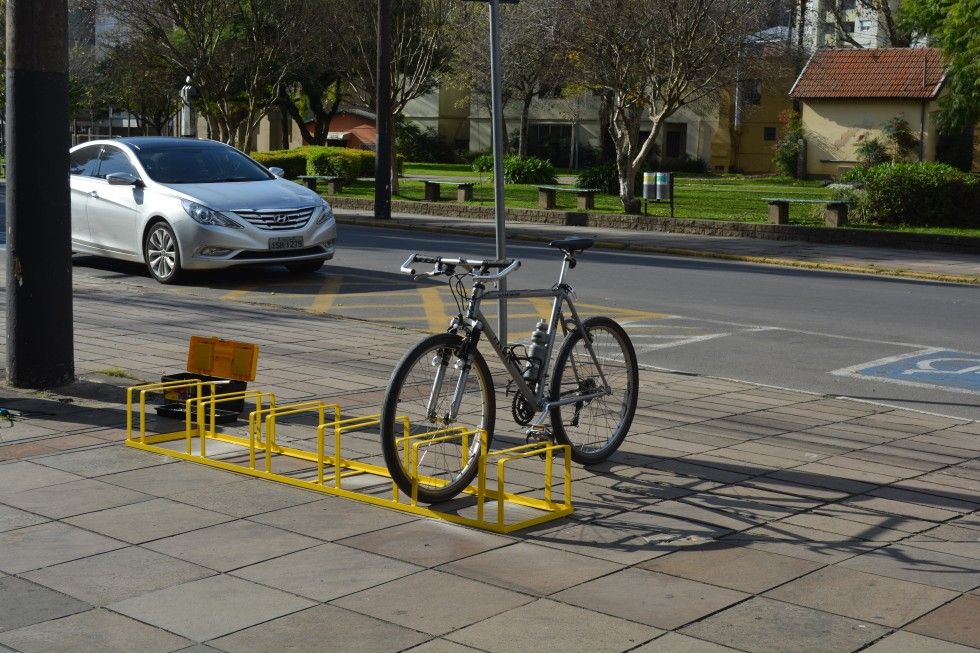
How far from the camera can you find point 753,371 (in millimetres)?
10469

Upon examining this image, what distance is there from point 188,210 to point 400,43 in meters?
23.8

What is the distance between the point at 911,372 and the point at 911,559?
5526 mm

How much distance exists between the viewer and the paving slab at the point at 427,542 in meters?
5.25

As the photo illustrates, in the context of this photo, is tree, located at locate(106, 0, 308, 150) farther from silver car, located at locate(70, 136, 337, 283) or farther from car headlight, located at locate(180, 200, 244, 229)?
car headlight, located at locate(180, 200, 244, 229)

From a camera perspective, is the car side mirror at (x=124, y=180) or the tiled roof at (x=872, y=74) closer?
the car side mirror at (x=124, y=180)

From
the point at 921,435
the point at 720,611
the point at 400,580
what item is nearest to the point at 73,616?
the point at 400,580

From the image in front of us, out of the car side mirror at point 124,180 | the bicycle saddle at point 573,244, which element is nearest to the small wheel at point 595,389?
the bicycle saddle at point 573,244

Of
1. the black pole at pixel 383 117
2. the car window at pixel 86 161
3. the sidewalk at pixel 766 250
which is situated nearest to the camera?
the car window at pixel 86 161

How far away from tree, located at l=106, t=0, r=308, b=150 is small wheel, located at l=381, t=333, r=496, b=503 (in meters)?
36.1

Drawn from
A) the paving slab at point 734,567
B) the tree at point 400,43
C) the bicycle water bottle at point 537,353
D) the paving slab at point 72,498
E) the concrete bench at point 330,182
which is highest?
the tree at point 400,43

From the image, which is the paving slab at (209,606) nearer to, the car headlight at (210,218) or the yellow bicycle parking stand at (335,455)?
the yellow bicycle parking stand at (335,455)

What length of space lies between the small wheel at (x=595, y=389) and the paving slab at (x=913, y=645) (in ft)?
8.20

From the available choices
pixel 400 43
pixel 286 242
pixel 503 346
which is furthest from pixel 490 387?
pixel 400 43

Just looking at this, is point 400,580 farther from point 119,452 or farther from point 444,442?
point 119,452
